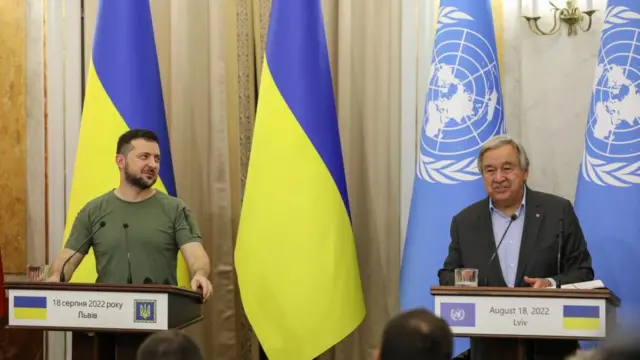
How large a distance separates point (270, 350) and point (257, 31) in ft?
7.28

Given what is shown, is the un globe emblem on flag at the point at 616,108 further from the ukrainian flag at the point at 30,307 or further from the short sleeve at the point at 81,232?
the ukrainian flag at the point at 30,307

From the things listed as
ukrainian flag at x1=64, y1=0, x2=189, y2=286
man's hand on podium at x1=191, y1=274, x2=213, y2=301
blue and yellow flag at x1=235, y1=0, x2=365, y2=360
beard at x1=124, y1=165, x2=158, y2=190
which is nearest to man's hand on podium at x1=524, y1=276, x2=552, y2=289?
man's hand on podium at x1=191, y1=274, x2=213, y2=301

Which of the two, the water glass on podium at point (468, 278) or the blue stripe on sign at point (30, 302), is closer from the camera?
the water glass on podium at point (468, 278)

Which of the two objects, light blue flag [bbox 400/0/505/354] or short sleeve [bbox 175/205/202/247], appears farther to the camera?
light blue flag [bbox 400/0/505/354]

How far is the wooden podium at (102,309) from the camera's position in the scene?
3676 millimetres

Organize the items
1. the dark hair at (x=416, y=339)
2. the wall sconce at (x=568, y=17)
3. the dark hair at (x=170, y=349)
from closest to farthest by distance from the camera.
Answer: the dark hair at (x=416, y=339), the dark hair at (x=170, y=349), the wall sconce at (x=568, y=17)

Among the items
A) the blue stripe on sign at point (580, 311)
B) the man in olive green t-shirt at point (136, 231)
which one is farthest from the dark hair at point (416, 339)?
the man in olive green t-shirt at point (136, 231)

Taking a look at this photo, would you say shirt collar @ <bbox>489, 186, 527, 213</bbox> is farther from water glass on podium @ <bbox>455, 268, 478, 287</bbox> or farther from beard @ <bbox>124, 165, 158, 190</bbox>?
beard @ <bbox>124, 165, 158, 190</bbox>

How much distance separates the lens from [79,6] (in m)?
6.23

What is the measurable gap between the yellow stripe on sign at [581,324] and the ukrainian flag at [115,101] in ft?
7.96

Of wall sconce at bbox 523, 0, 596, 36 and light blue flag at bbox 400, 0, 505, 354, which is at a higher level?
wall sconce at bbox 523, 0, 596, 36

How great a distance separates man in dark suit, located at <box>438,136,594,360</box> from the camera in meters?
4.07

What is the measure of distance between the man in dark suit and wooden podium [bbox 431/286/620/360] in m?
0.46

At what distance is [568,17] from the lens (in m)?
5.55
